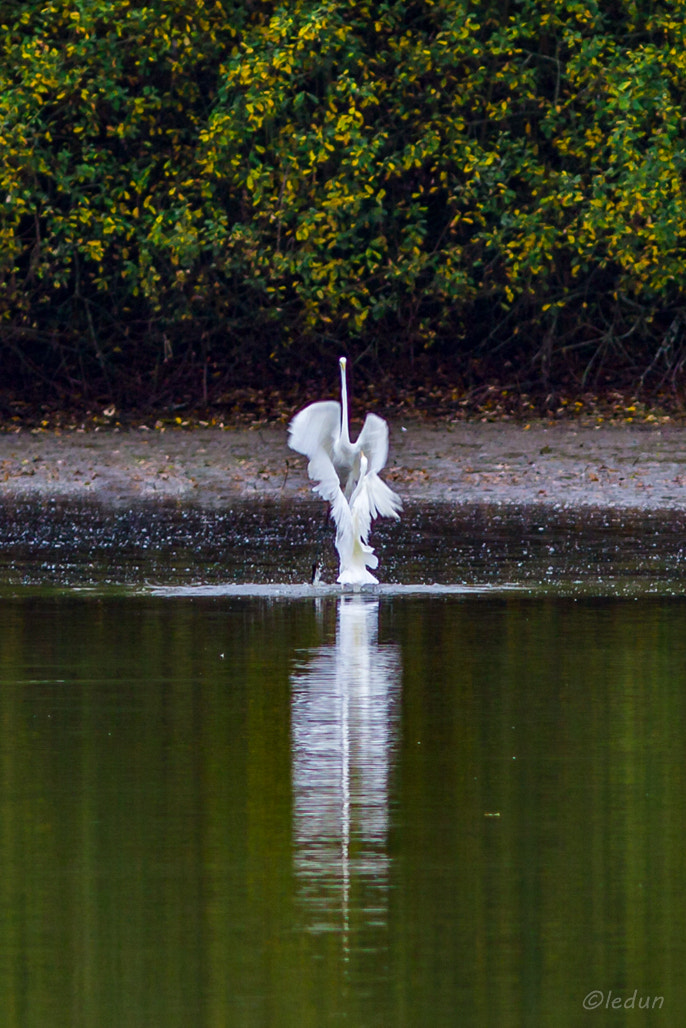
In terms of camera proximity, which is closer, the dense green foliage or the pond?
the pond

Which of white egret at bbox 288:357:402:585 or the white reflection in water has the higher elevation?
white egret at bbox 288:357:402:585

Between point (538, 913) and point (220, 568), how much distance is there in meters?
7.93

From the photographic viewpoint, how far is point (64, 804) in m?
7.12

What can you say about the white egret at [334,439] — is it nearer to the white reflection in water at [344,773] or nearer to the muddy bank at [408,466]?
the white reflection in water at [344,773]

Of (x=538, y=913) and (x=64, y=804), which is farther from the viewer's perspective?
(x=64, y=804)

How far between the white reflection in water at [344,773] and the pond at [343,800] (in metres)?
0.02

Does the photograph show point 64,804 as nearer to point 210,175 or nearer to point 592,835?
point 592,835

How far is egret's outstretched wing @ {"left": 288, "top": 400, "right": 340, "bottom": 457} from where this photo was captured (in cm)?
1345

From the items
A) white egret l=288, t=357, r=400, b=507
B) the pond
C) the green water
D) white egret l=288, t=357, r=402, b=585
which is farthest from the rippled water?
the green water

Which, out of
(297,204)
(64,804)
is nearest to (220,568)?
(64,804)

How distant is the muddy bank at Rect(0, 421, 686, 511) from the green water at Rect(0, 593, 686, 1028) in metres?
7.02

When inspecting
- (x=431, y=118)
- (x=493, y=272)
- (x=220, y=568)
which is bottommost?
(x=220, y=568)

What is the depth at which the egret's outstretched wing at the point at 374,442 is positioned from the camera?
13.4 metres

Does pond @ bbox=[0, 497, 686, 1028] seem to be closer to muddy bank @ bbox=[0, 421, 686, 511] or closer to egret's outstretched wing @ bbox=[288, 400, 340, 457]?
egret's outstretched wing @ bbox=[288, 400, 340, 457]
